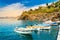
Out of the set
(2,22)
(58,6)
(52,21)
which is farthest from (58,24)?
(2,22)

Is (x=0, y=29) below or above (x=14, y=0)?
below

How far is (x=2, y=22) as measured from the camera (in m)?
4.84

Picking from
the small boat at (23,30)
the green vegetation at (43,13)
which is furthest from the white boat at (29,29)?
the green vegetation at (43,13)

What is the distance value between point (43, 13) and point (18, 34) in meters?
0.91

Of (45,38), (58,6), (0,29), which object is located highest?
(58,6)

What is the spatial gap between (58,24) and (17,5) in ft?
4.04

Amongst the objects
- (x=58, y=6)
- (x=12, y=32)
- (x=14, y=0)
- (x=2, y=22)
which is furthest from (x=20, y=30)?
(x=58, y=6)

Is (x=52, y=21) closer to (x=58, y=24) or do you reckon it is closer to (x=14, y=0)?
(x=58, y=24)

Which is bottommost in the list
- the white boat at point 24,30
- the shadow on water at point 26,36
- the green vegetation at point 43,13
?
the shadow on water at point 26,36

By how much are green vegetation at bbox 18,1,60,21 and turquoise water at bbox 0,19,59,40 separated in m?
0.14

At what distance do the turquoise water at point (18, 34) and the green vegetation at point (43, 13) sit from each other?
0.14m

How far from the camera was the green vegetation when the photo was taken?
16.0 feet

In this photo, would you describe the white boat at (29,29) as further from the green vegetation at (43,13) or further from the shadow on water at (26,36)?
the green vegetation at (43,13)

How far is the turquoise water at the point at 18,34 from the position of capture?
481 cm
